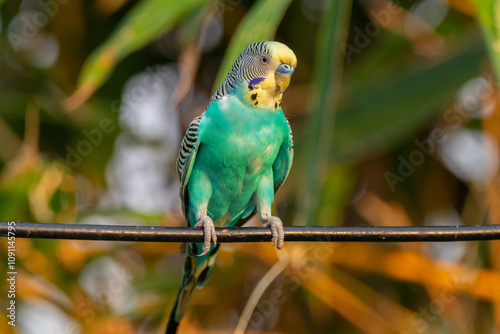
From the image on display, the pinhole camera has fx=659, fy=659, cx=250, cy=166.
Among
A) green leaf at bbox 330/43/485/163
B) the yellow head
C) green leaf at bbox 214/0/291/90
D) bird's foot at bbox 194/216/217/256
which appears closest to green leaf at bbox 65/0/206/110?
green leaf at bbox 214/0/291/90

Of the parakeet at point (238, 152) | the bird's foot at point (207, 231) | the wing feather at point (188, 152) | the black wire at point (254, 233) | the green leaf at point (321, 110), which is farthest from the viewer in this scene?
the green leaf at point (321, 110)

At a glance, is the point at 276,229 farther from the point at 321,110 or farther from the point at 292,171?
the point at 292,171

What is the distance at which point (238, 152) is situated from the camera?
281cm

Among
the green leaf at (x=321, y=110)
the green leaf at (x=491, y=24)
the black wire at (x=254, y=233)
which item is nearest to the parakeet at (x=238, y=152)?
the green leaf at (x=321, y=110)

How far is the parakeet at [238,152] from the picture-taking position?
2721 mm

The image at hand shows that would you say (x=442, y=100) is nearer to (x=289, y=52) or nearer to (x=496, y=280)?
(x=496, y=280)

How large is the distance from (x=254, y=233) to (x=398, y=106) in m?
2.12

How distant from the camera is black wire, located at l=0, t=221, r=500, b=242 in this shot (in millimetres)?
1992

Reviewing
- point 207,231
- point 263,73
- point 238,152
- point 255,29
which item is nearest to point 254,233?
point 207,231

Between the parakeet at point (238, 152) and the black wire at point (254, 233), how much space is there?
45 cm

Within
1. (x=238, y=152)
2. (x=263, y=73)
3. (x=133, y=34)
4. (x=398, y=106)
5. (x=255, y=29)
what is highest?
(x=398, y=106)

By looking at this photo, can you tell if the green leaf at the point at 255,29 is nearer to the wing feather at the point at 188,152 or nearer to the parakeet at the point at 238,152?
the parakeet at the point at 238,152

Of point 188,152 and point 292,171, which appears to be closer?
point 188,152

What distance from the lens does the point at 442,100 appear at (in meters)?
4.10
